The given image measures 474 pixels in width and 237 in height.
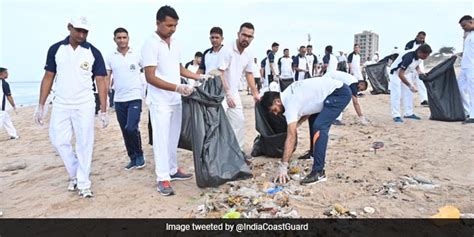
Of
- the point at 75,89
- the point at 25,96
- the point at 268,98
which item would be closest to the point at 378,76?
the point at 268,98

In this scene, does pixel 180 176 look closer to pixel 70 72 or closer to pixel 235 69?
pixel 235 69

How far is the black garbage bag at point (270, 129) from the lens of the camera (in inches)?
158

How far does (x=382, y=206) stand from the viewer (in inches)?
108

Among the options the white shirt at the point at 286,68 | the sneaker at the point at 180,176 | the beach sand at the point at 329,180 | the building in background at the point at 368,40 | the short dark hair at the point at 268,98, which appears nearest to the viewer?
the beach sand at the point at 329,180

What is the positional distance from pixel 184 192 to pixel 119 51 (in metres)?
2.03

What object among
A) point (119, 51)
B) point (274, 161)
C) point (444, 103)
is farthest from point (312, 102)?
point (444, 103)

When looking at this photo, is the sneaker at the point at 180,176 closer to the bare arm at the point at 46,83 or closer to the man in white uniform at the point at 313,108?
the man in white uniform at the point at 313,108

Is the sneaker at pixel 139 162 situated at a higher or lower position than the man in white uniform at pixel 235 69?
lower

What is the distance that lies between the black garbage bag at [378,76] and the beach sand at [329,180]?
221 inches

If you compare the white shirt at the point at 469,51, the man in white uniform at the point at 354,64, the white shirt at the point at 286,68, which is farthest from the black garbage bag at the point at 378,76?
the white shirt at the point at 469,51

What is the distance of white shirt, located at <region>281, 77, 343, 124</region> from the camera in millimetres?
3371

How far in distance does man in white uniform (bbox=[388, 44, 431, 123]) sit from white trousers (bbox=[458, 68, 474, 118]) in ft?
2.35
